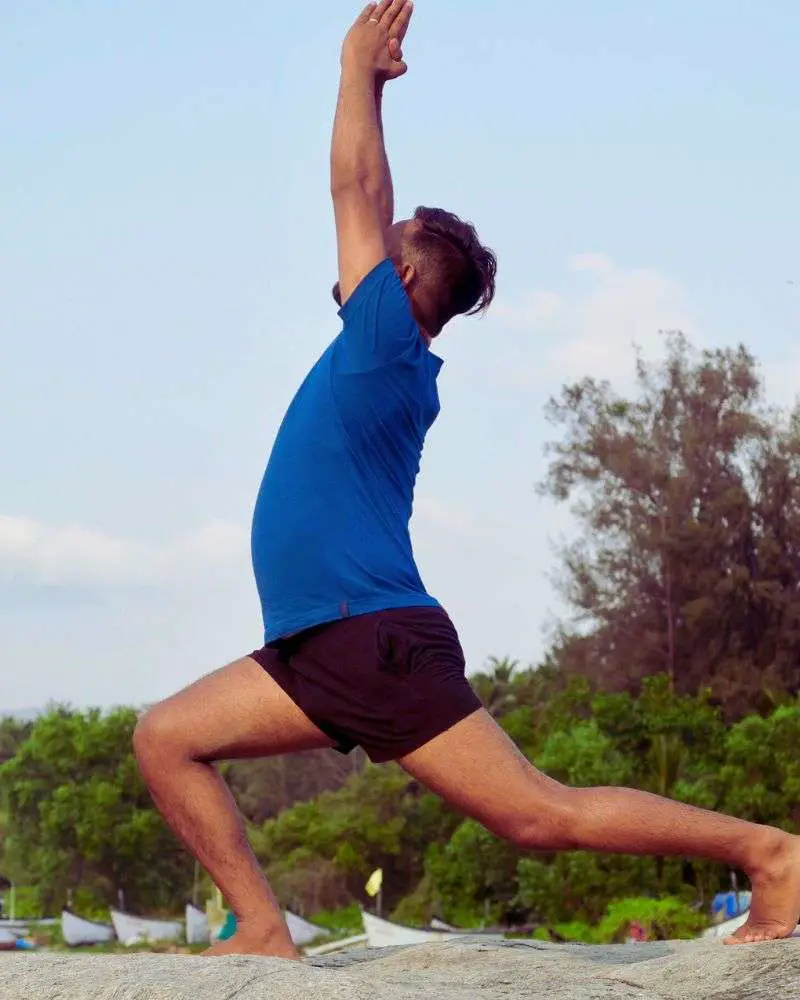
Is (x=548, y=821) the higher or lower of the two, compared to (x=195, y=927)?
lower

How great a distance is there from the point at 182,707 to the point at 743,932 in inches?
65.6

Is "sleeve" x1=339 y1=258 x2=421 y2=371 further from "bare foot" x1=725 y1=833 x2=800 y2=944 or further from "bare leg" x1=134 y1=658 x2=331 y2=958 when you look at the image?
"bare foot" x1=725 y1=833 x2=800 y2=944

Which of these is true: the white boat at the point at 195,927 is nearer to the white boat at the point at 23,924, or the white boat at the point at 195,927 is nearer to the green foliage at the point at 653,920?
the white boat at the point at 23,924

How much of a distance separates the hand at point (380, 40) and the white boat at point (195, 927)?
34.0 m

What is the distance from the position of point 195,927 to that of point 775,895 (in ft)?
114

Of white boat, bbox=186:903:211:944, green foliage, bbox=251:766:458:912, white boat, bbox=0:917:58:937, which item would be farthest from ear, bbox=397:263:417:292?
white boat, bbox=0:917:58:937

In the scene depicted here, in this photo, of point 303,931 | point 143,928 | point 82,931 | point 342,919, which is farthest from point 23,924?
point 303,931

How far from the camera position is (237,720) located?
4.28 meters

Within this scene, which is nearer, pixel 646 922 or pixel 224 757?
pixel 224 757

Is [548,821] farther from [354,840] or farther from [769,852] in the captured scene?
[354,840]

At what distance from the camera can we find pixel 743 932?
4316 millimetres

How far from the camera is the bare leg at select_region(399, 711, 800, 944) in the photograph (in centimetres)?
405

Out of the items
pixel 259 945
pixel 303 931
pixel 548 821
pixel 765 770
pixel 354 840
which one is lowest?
pixel 259 945

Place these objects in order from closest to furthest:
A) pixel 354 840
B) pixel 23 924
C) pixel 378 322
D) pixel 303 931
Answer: pixel 378 322 → pixel 303 931 → pixel 354 840 → pixel 23 924
